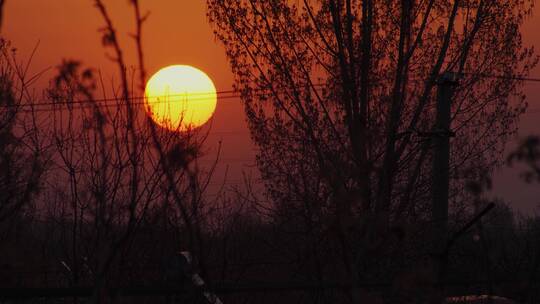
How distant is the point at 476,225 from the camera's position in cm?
229

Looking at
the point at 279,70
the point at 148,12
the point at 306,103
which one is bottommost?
the point at 148,12

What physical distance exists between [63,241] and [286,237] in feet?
9.04

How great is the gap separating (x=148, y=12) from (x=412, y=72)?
9.28 metres

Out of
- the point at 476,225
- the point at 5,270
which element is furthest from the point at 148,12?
the point at 5,270

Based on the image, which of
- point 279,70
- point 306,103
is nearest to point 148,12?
point 306,103

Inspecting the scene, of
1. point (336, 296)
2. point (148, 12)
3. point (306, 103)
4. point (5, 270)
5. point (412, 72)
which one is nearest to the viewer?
point (148, 12)

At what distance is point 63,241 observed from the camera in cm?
652

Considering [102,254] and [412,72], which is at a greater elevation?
[412,72]

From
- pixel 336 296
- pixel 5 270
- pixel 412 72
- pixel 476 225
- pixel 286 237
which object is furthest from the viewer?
pixel 412 72

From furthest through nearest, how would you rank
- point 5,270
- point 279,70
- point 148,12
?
point 279,70 < point 5,270 < point 148,12

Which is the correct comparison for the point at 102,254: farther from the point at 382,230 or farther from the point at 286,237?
the point at 286,237

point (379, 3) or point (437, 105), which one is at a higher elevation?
point (379, 3)

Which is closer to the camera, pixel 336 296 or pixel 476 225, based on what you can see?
pixel 476 225

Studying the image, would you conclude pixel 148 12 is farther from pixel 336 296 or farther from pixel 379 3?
pixel 379 3
